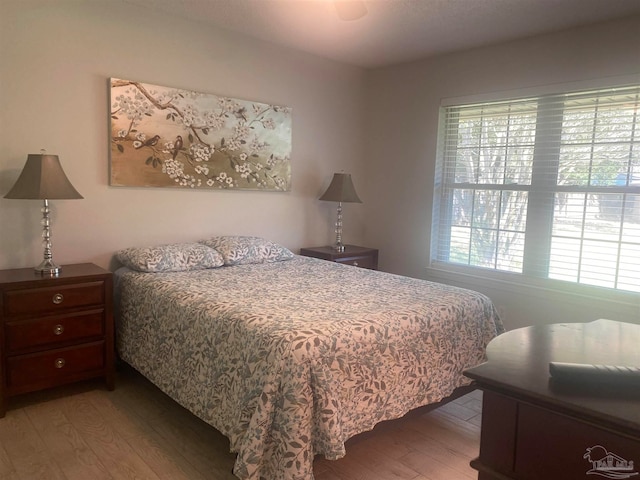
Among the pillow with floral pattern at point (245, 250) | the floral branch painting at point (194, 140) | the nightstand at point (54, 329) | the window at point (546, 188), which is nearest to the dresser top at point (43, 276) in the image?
the nightstand at point (54, 329)

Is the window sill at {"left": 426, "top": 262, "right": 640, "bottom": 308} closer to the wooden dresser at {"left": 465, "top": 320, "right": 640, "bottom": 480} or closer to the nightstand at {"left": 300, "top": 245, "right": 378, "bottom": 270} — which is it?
the nightstand at {"left": 300, "top": 245, "right": 378, "bottom": 270}

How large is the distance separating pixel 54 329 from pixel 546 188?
3426mm

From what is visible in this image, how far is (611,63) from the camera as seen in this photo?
3.12 m

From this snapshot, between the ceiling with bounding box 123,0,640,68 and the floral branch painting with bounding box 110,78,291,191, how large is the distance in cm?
56

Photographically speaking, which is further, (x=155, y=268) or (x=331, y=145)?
(x=331, y=145)

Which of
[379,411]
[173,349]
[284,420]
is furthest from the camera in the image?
[173,349]

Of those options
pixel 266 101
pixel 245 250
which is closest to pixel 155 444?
pixel 245 250

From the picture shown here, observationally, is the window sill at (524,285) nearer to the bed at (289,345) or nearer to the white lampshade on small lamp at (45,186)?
the bed at (289,345)

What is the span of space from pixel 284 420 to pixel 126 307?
64.6 inches

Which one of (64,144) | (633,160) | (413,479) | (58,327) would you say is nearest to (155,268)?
(58,327)

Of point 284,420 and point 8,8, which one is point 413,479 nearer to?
point 284,420

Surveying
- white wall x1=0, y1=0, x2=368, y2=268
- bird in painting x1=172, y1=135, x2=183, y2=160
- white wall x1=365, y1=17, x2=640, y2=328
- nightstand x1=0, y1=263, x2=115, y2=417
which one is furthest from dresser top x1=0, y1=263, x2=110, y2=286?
white wall x1=365, y1=17, x2=640, y2=328

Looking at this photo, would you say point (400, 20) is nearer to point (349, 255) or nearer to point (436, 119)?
point (436, 119)

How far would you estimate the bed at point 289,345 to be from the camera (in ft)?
5.68
